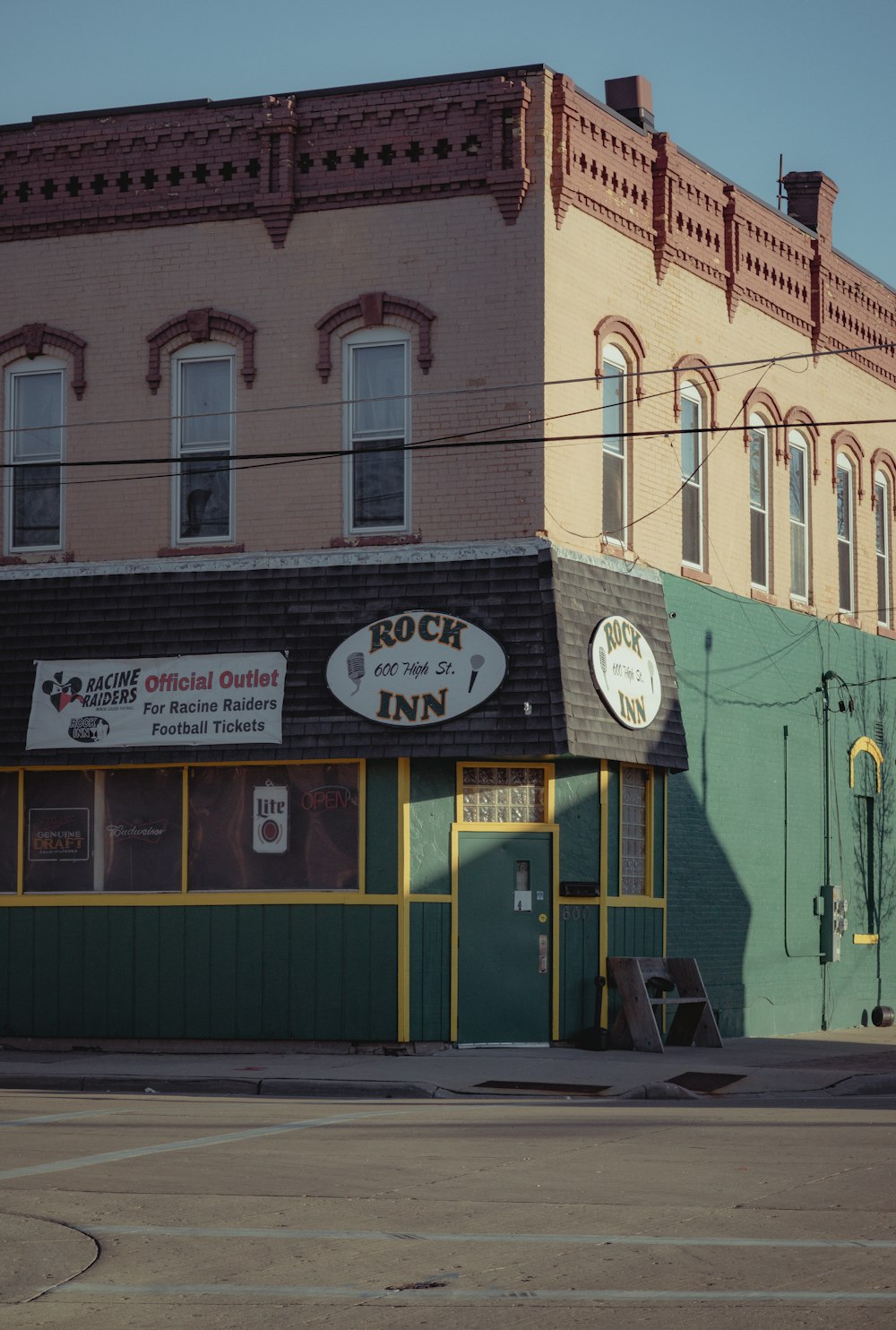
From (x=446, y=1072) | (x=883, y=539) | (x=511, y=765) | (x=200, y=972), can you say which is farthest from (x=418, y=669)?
(x=883, y=539)

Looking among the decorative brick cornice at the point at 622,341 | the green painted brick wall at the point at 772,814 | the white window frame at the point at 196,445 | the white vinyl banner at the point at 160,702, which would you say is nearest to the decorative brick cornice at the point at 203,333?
the white window frame at the point at 196,445

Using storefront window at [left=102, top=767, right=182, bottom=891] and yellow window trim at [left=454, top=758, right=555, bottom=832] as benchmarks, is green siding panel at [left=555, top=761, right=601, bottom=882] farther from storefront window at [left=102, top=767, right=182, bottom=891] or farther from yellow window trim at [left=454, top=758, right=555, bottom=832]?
storefront window at [left=102, top=767, right=182, bottom=891]

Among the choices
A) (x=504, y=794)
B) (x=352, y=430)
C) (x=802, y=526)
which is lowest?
(x=504, y=794)

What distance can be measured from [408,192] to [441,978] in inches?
328

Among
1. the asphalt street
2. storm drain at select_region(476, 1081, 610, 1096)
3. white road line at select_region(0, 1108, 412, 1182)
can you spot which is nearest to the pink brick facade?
storm drain at select_region(476, 1081, 610, 1096)

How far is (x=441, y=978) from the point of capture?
1858 cm

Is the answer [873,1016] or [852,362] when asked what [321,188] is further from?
[873,1016]

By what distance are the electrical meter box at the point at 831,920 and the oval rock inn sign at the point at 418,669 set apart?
8052mm

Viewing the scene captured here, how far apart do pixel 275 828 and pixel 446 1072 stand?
367 cm

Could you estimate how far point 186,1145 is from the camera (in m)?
12.1

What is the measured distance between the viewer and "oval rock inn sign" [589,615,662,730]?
1902cm

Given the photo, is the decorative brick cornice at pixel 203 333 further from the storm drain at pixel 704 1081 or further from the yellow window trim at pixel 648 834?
the storm drain at pixel 704 1081

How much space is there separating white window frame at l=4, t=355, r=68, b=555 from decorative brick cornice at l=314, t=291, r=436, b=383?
10.4 feet

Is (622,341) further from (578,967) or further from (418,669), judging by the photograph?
(578,967)
